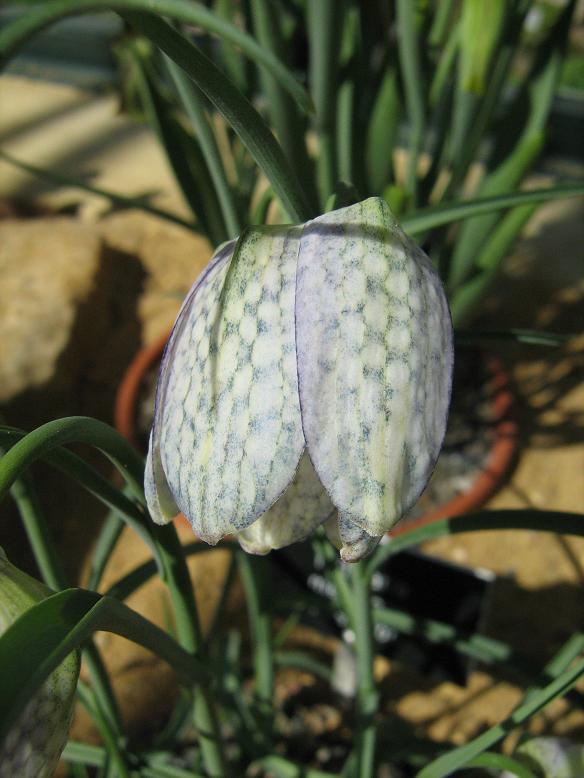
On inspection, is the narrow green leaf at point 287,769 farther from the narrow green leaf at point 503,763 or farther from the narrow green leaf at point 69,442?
the narrow green leaf at point 69,442

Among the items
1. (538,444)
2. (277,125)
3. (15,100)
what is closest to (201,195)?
(277,125)

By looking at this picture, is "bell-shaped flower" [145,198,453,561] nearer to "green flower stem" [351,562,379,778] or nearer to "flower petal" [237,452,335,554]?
"flower petal" [237,452,335,554]

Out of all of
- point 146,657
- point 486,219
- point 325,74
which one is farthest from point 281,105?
point 146,657

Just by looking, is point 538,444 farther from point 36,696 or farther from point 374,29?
point 36,696

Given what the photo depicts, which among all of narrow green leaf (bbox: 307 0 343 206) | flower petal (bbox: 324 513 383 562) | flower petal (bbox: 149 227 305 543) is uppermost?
narrow green leaf (bbox: 307 0 343 206)

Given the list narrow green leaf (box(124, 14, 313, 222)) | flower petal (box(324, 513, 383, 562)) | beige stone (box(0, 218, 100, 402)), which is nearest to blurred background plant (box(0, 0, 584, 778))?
narrow green leaf (box(124, 14, 313, 222))
